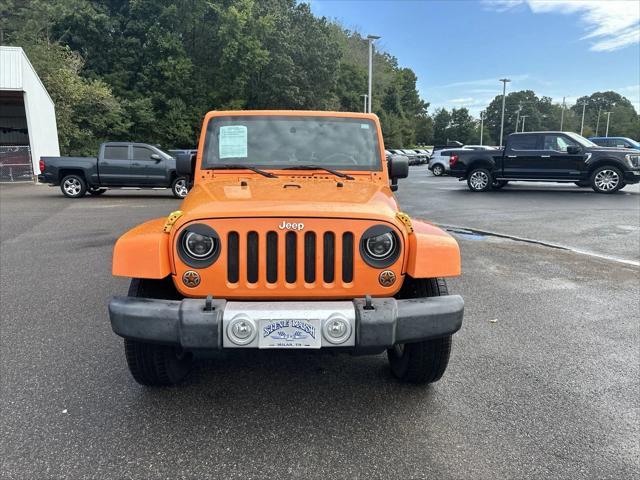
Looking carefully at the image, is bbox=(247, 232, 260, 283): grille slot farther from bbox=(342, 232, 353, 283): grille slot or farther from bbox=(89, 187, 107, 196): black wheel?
bbox=(89, 187, 107, 196): black wheel

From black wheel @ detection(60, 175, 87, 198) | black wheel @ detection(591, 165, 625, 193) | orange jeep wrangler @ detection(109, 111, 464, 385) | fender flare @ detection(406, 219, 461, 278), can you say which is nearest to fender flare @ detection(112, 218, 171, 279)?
orange jeep wrangler @ detection(109, 111, 464, 385)

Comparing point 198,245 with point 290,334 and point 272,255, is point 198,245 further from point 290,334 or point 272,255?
point 290,334

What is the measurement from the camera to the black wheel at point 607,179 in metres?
15.6

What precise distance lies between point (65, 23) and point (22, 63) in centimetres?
1977

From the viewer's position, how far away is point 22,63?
21359 millimetres

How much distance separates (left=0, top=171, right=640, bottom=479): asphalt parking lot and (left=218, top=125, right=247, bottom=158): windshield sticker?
1625 millimetres

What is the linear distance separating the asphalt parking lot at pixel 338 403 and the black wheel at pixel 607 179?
37.1 feet

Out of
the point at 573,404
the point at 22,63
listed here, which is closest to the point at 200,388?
the point at 573,404

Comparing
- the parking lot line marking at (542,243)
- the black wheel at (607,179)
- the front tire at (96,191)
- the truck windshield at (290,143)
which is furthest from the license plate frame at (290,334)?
the front tire at (96,191)

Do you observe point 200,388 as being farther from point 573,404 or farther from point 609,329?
point 609,329

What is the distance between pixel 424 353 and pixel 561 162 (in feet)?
48.9

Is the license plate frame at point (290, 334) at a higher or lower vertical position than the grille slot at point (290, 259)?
lower

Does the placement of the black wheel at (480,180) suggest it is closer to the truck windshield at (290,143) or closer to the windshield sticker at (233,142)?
the truck windshield at (290,143)

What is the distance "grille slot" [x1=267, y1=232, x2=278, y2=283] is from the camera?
2799 mm
